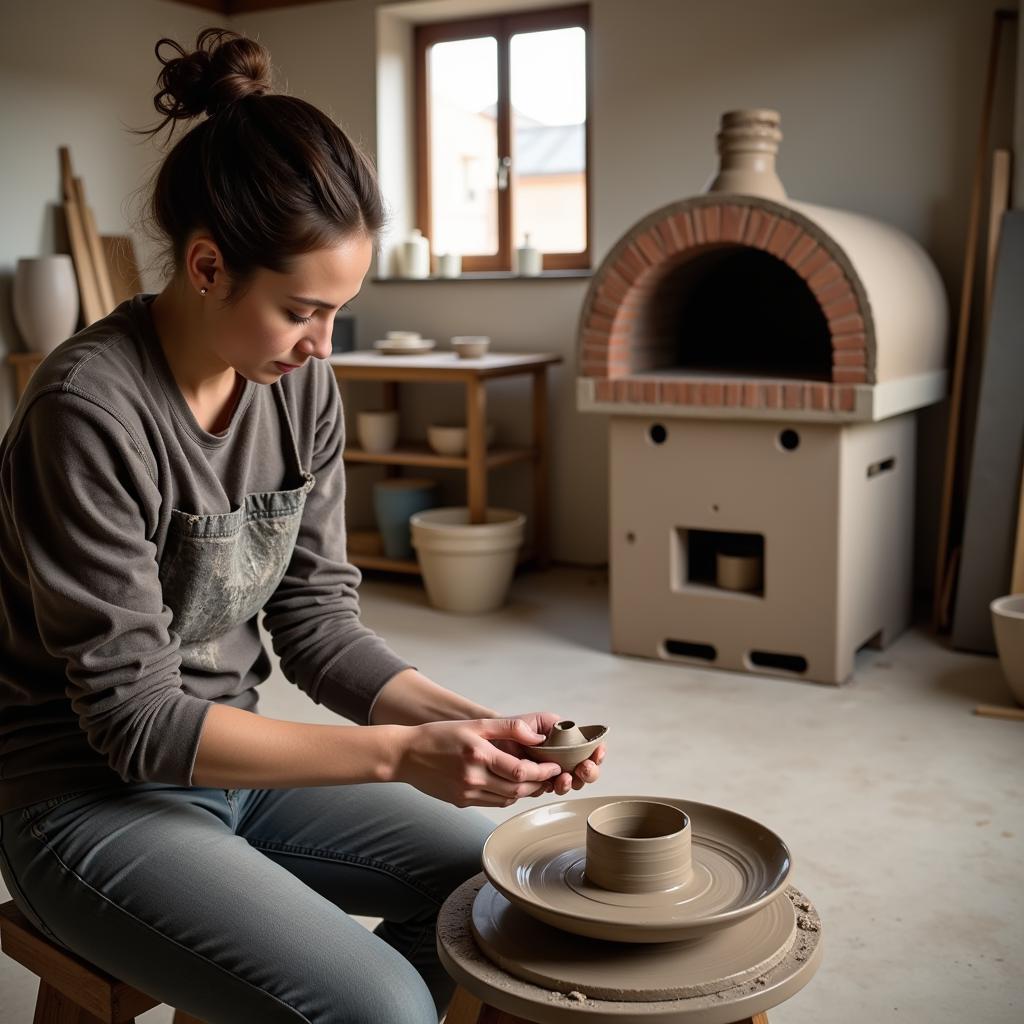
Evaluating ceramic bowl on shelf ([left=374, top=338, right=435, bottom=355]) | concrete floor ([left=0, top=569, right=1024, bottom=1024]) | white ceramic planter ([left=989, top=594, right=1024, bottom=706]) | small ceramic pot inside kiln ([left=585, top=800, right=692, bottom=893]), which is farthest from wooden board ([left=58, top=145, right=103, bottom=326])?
small ceramic pot inside kiln ([left=585, top=800, right=692, bottom=893])

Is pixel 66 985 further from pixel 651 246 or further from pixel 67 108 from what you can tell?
pixel 67 108

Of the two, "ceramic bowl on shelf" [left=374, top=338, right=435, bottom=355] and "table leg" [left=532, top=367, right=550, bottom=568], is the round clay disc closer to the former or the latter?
"table leg" [left=532, top=367, right=550, bottom=568]

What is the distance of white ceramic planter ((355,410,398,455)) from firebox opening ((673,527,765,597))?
1546mm

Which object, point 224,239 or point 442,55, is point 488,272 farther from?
point 224,239

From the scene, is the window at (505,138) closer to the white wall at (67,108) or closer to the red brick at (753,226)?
the white wall at (67,108)

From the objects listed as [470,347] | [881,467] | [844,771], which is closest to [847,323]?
[881,467]

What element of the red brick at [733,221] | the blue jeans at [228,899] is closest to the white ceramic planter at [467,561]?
the red brick at [733,221]

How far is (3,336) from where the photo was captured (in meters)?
5.02

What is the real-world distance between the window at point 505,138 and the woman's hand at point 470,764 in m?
4.04

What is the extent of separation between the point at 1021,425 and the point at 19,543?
3274 millimetres

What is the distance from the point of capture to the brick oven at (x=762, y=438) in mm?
3473

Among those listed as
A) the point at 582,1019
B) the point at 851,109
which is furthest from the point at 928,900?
the point at 851,109

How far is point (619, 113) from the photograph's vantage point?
4.81 meters

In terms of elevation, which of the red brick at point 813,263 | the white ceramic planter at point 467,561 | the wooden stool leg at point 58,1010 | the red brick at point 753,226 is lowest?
the white ceramic planter at point 467,561
